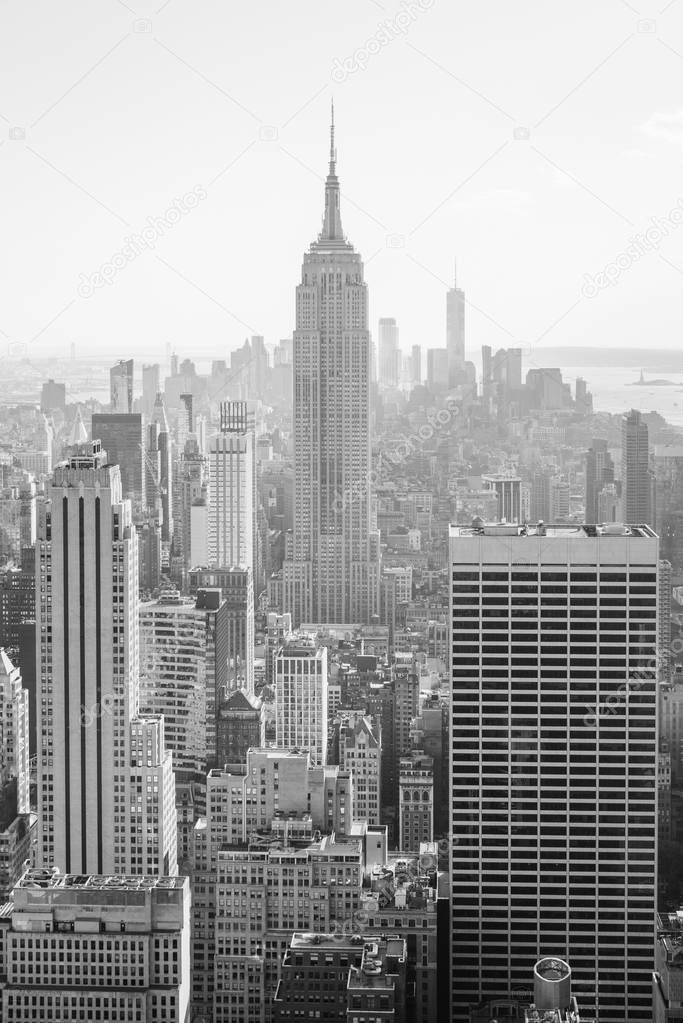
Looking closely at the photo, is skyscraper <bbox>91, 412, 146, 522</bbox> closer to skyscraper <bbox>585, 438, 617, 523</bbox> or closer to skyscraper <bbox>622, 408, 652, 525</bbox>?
skyscraper <bbox>585, 438, 617, 523</bbox>

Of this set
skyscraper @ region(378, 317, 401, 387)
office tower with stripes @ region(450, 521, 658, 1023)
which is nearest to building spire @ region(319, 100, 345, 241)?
skyscraper @ region(378, 317, 401, 387)

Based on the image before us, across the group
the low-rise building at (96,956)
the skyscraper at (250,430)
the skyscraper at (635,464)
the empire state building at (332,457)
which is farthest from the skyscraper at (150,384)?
the low-rise building at (96,956)

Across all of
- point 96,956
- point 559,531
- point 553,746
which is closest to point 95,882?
point 96,956

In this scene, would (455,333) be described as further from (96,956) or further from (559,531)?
(96,956)

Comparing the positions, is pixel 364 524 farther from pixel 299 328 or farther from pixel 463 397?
pixel 463 397

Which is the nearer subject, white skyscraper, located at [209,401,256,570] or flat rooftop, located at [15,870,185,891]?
flat rooftop, located at [15,870,185,891]
